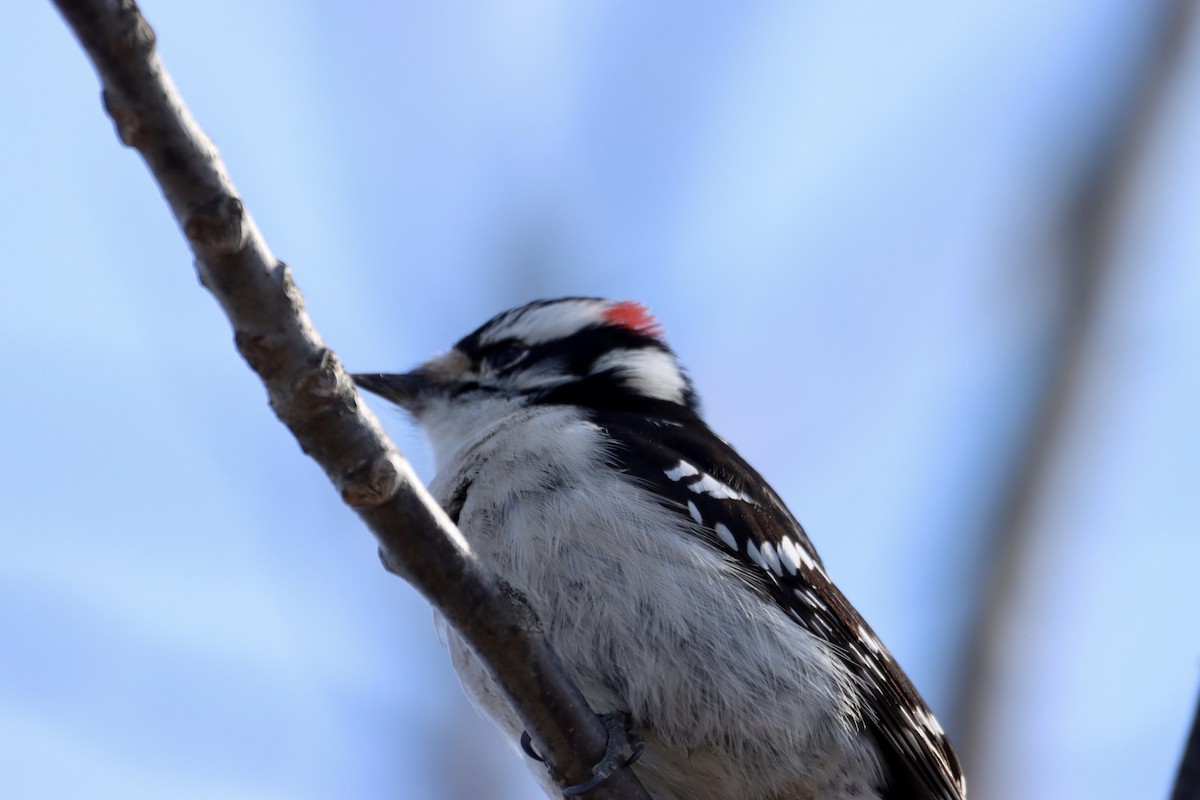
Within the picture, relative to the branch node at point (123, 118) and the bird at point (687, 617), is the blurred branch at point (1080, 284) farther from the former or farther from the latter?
the branch node at point (123, 118)

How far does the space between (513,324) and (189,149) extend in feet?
10.4

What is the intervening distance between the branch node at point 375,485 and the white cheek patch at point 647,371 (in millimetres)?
2731

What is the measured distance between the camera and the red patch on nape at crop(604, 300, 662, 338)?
216 inches

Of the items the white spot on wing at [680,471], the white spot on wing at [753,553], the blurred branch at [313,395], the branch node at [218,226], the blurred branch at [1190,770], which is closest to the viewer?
the blurred branch at [1190,770]

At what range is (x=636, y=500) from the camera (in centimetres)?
383

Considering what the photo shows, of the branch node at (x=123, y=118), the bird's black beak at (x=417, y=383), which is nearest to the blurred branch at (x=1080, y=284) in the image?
the bird's black beak at (x=417, y=383)

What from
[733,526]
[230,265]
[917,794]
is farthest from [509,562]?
[230,265]

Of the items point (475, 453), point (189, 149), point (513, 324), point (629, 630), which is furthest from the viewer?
point (513, 324)

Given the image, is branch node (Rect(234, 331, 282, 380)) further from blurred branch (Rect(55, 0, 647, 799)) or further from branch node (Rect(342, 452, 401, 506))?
branch node (Rect(342, 452, 401, 506))

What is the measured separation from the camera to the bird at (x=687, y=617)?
11.6ft

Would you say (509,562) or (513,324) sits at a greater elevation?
(513,324)

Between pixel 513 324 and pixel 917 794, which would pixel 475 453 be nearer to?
pixel 513 324

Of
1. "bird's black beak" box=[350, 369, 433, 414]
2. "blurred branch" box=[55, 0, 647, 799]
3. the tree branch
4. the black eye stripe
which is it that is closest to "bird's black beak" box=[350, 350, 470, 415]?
"bird's black beak" box=[350, 369, 433, 414]

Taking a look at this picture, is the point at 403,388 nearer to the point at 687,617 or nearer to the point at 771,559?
the point at 771,559
